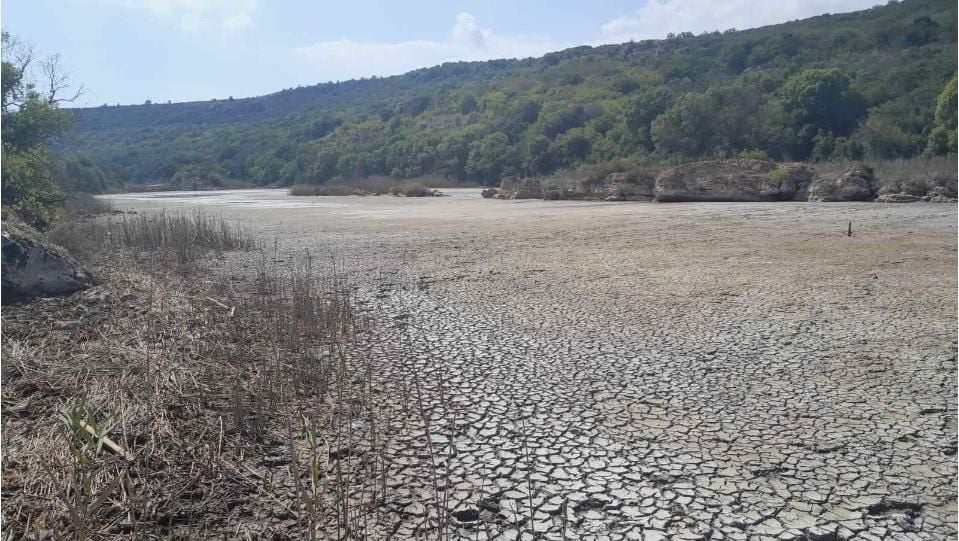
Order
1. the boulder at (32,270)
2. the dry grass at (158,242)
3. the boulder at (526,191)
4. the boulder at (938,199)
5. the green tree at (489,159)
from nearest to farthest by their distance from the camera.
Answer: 1. the boulder at (32,270)
2. the dry grass at (158,242)
3. the boulder at (938,199)
4. the boulder at (526,191)
5. the green tree at (489,159)

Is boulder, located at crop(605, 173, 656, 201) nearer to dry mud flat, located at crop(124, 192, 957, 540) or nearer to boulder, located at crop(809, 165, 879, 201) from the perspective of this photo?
boulder, located at crop(809, 165, 879, 201)

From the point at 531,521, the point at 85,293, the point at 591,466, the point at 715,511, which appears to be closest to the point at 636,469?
the point at 591,466

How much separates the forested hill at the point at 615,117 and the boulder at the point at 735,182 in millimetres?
5873

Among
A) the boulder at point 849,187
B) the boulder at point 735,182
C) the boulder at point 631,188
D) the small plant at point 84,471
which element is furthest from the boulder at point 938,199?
the small plant at point 84,471

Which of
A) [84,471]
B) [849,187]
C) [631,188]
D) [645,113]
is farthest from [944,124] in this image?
[84,471]

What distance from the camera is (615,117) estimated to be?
5397 cm

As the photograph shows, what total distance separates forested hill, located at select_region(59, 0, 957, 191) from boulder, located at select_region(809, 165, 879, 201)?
7.60 meters

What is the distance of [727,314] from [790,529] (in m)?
3.88

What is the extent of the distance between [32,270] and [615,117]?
52.8m

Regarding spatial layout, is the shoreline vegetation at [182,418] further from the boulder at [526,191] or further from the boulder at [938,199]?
the boulder at [526,191]

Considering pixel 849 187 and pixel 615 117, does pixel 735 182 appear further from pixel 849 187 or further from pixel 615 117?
pixel 615 117

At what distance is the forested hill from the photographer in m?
38.0

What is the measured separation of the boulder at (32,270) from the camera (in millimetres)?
5547

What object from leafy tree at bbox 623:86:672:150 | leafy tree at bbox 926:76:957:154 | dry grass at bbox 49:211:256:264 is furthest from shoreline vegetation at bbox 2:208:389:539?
leafy tree at bbox 623:86:672:150
